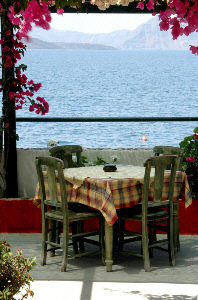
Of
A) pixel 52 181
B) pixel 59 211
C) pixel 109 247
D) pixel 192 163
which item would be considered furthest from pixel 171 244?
pixel 192 163

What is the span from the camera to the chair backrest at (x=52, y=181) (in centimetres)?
378

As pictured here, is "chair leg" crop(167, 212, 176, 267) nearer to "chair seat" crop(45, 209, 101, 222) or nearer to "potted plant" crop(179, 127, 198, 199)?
"chair seat" crop(45, 209, 101, 222)

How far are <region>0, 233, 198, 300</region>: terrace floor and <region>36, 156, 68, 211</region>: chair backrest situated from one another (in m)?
0.52

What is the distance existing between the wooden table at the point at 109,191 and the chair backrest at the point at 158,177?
0.09 metres

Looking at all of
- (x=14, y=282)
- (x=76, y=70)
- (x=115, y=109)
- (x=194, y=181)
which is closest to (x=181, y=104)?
(x=115, y=109)

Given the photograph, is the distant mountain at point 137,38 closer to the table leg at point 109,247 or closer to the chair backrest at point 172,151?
the chair backrest at point 172,151

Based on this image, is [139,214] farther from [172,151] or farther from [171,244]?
[172,151]

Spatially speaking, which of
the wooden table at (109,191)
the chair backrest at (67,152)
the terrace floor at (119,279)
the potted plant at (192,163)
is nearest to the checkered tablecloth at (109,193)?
the wooden table at (109,191)

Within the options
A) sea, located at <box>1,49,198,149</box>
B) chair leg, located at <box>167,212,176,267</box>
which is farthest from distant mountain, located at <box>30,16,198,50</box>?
chair leg, located at <box>167,212,176,267</box>

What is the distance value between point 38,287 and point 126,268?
83 centimetres

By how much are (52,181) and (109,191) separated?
0.50 metres

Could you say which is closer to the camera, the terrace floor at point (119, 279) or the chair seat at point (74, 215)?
the terrace floor at point (119, 279)

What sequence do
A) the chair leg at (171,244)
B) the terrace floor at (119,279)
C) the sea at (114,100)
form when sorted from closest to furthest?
the terrace floor at (119,279), the chair leg at (171,244), the sea at (114,100)

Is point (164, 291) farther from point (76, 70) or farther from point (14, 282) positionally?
point (76, 70)
